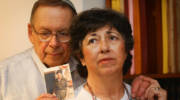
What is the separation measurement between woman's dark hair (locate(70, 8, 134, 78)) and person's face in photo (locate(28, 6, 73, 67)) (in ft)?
0.17

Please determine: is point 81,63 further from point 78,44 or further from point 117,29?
point 117,29

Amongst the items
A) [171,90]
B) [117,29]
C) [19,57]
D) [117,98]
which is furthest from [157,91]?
[19,57]

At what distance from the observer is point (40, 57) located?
1.04 meters

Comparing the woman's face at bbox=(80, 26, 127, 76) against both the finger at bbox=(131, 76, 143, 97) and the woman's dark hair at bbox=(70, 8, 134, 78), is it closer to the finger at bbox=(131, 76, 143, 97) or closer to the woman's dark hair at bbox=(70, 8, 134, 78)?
the woman's dark hair at bbox=(70, 8, 134, 78)

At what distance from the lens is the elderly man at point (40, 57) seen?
3.31 ft

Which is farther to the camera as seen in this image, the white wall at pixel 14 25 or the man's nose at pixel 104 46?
the white wall at pixel 14 25

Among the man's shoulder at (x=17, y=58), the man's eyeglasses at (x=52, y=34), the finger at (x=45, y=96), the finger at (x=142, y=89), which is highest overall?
the man's eyeglasses at (x=52, y=34)

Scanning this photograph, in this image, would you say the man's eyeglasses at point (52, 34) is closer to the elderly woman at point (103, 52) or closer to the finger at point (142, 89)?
the elderly woman at point (103, 52)

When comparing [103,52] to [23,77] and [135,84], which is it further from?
[23,77]

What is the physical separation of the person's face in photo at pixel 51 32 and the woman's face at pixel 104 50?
0.44ft

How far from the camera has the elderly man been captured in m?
1.01

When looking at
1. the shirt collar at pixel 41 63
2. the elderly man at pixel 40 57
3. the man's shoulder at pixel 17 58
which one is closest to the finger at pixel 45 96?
the elderly man at pixel 40 57

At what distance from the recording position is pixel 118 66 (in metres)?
0.95

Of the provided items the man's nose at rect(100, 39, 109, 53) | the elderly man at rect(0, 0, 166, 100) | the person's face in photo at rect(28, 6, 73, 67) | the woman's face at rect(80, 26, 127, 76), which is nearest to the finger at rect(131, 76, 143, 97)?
the elderly man at rect(0, 0, 166, 100)
